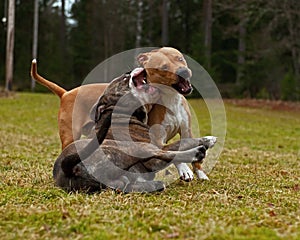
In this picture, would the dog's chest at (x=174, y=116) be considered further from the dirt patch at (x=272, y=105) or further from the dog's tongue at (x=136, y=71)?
the dirt patch at (x=272, y=105)

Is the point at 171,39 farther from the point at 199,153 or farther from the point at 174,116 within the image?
the point at 199,153

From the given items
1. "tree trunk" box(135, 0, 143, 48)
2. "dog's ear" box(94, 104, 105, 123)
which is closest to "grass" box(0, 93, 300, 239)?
"dog's ear" box(94, 104, 105, 123)

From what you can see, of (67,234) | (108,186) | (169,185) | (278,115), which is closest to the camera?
(67,234)

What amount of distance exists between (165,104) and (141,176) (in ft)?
2.43

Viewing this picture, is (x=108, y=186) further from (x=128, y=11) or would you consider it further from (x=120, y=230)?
(x=128, y=11)

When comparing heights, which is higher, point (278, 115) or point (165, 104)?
point (165, 104)

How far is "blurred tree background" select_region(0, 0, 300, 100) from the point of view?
26.6 metres

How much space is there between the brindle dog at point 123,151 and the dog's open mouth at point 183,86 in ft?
0.67

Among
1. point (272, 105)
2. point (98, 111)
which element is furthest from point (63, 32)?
A: point (98, 111)

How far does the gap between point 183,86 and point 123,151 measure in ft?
2.71

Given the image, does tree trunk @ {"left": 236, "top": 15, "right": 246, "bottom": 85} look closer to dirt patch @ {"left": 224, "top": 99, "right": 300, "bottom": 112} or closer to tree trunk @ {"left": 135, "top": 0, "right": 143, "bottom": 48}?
dirt patch @ {"left": 224, "top": 99, "right": 300, "bottom": 112}

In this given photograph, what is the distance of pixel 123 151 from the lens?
13.8 ft

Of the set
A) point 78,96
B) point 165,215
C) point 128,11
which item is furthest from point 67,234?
point 128,11

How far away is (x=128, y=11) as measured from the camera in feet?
108
